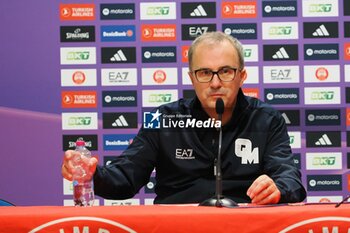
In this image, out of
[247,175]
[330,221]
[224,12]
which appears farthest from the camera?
[224,12]

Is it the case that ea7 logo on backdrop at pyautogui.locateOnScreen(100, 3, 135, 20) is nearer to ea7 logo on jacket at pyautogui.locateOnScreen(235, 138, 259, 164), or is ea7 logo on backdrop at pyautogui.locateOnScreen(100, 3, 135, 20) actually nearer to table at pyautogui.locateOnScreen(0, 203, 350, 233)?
ea7 logo on jacket at pyautogui.locateOnScreen(235, 138, 259, 164)

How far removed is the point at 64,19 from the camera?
3895mm

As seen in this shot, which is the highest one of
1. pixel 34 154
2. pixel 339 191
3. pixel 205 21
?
pixel 205 21

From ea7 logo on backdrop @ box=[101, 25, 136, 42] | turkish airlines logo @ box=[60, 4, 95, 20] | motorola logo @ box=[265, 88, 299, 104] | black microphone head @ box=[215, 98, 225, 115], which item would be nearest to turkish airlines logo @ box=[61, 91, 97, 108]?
ea7 logo on backdrop @ box=[101, 25, 136, 42]

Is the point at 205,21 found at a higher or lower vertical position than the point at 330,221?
higher

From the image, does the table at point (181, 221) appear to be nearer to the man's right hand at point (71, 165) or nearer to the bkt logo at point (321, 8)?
the man's right hand at point (71, 165)

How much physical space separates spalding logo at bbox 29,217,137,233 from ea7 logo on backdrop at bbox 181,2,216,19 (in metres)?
2.58

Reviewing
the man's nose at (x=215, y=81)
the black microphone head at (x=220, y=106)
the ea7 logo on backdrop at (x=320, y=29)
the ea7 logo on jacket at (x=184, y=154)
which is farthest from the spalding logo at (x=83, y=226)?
the ea7 logo on backdrop at (x=320, y=29)

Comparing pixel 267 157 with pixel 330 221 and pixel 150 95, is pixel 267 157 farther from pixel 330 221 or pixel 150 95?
pixel 150 95

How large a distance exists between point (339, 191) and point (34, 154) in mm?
2187

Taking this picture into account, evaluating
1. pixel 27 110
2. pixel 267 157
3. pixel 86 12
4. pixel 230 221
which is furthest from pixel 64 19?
pixel 230 221

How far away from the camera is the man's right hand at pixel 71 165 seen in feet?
6.12

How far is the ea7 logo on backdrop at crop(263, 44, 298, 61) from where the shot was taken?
3.87 metres

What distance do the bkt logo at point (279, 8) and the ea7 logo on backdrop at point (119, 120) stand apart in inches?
47.1
